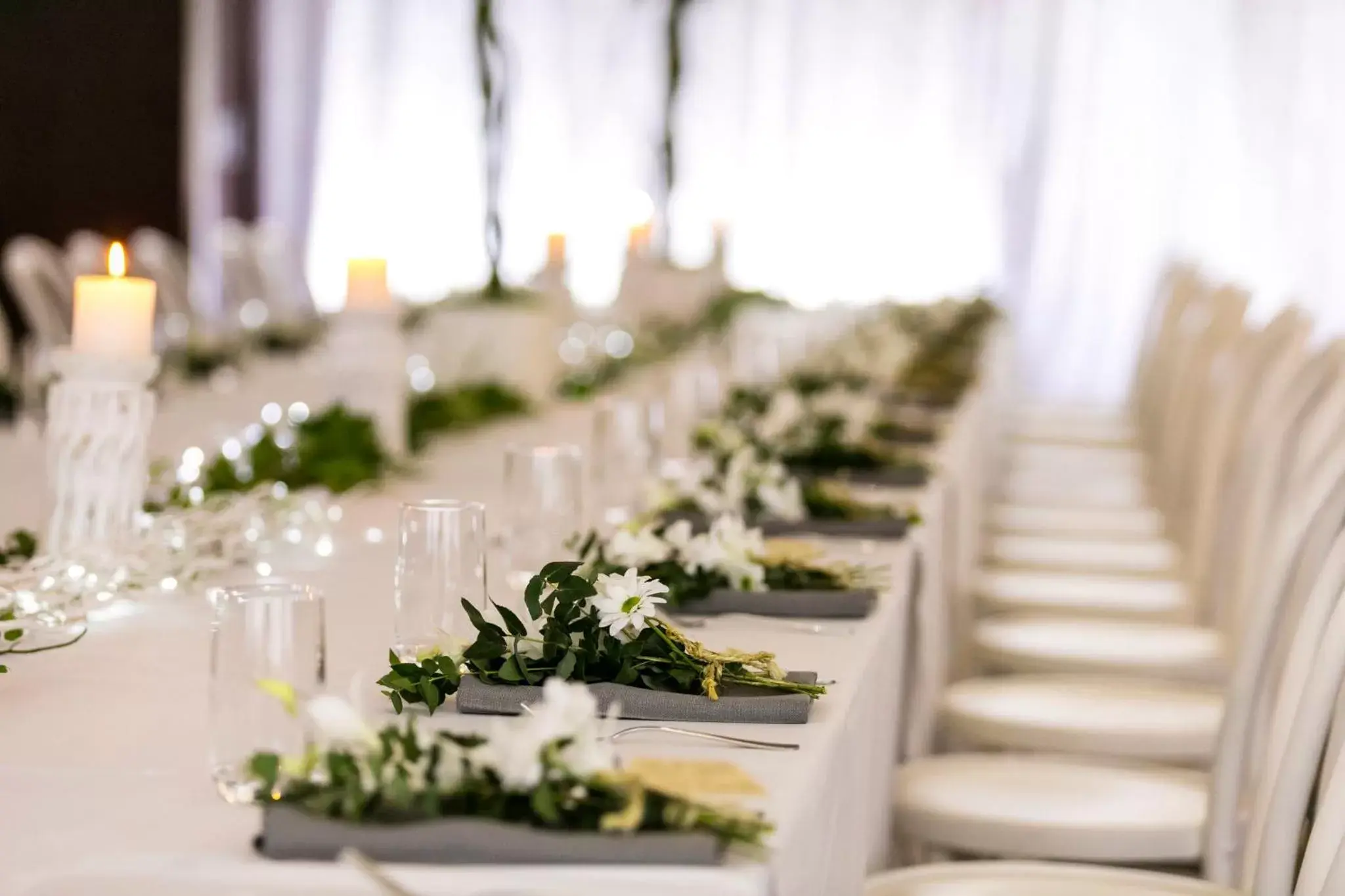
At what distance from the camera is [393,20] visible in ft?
35.1

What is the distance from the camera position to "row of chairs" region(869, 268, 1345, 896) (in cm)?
221

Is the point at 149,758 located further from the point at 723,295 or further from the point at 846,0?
the point at 846,0

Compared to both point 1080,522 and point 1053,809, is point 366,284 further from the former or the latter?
point 1080,522

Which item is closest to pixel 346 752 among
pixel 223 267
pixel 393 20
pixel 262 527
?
pixel 262 527

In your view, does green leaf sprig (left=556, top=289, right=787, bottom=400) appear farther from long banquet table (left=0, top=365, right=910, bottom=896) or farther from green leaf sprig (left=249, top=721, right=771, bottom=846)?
green leaf sprig (left=249, top=721, right=771, bottom=846)

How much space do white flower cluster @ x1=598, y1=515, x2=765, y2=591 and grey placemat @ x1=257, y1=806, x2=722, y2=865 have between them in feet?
2.94

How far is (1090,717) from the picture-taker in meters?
3.05

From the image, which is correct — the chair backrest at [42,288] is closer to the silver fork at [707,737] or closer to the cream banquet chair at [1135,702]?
the cream banquet chair at [1135,702]

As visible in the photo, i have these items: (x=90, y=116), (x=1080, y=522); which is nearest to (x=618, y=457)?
(x=1080, y=522)

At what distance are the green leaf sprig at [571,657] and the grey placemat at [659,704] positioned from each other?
1 centimetres

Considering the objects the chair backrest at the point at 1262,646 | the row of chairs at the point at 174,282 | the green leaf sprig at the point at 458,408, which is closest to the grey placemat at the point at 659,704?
the chair backrest at the point at 1262,646

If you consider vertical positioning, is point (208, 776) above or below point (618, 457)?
below

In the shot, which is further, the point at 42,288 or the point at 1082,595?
the point at 42,288

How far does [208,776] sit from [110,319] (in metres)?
0.97
